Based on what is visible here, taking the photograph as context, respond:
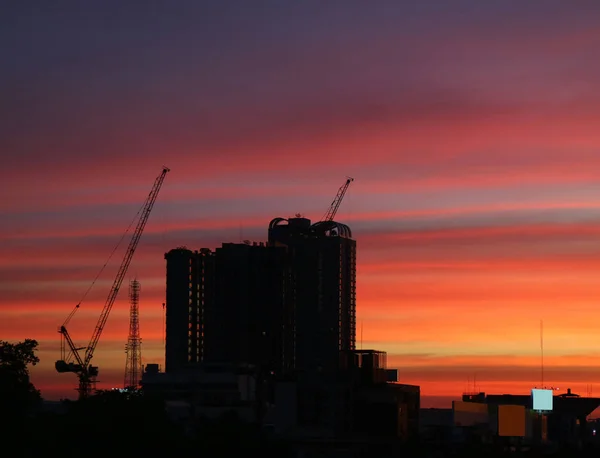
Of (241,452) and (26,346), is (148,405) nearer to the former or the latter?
(241,452)

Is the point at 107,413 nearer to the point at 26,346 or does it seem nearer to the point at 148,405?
the point at 148,405

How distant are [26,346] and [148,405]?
140 ft

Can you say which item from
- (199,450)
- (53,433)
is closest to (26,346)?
(53,433)

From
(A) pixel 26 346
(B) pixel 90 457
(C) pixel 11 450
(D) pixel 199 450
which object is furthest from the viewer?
(D) pixel 199 450

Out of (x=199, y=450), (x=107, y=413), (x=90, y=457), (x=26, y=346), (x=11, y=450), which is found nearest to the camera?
(x=11, y=450)

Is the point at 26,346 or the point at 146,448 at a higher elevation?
the point at 26,346

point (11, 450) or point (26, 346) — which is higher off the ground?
point (26, 346)

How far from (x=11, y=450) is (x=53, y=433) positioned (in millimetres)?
27859

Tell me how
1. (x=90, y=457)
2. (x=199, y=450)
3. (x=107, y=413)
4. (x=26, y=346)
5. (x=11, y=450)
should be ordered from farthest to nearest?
(x=199, y=450) → (x=107, y=413) → (x=90, y=457) → (x=26, y=346) → (x=11, y=450)

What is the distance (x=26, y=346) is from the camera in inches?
5669

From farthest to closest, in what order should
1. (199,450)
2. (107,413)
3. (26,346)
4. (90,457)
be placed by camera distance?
(199,450) < (107,413) < (90,457) < (26,346)

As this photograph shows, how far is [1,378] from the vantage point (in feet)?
458

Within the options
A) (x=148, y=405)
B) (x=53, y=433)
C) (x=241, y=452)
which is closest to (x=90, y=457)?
(x=53, y=433)

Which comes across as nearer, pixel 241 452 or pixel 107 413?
pixel 107 413
